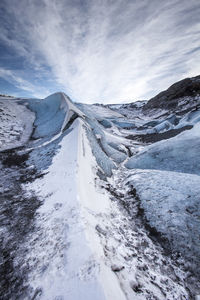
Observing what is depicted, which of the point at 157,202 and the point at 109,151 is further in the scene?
the point at 109,151

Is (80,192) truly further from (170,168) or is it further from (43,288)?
(170,168)

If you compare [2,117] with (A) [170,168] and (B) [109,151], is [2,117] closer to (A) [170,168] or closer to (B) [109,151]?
(B) [109,151]

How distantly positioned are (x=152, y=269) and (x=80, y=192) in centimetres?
179

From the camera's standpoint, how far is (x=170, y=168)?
4684mm

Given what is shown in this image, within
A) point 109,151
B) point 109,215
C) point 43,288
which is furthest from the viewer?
point 109,151

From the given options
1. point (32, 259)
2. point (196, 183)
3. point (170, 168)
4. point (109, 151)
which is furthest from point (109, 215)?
point (109, 151)

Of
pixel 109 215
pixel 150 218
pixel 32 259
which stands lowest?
pixel 150 218

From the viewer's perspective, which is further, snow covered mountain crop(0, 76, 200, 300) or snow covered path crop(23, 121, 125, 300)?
snow covered mountain crop(0, 76, 200, 300)

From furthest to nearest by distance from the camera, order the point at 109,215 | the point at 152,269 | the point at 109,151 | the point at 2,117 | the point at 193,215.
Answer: the point at 2,117
the point at 109,151
the point at 109,215
the point at 193,215
the point at 152,269

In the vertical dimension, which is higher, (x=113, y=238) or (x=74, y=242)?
(x=74, y=242)

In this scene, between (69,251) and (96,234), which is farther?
(96,234)

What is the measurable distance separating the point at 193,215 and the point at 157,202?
0.75m

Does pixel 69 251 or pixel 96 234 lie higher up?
pixel 69 251

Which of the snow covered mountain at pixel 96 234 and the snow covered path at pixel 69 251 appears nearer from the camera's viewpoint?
the snow covered path at pixel 69 251
